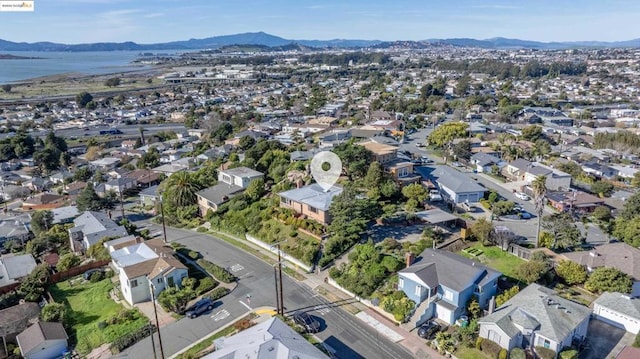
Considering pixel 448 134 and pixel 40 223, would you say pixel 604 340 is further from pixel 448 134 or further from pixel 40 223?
pixel 40 223

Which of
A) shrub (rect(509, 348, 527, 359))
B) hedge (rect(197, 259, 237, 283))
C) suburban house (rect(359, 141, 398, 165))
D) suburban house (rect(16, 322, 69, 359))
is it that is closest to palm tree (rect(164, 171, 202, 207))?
hedge (rect(197, 259, 237, 283))

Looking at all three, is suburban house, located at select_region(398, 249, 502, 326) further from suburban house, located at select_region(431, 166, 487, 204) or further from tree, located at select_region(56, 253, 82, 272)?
tree, located at select_region(56, 253, 82, 272)

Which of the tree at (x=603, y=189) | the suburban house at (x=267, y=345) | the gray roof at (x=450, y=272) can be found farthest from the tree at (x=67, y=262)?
the tree at (x=603, y=189)

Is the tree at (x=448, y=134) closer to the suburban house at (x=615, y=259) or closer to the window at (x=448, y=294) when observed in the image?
the suburban house at (x=615, y=259)

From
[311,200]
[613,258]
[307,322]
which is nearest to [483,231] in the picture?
[613,258]

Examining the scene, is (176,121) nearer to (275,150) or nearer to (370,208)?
(275,150)

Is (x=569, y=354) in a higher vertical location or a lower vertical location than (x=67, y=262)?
higher
